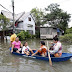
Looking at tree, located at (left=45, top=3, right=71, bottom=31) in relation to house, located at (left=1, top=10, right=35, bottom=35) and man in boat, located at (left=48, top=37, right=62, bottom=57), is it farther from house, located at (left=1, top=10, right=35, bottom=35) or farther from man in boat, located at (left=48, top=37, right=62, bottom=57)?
man in boat, located at (left=48, top=37, right=62, bottom=57)

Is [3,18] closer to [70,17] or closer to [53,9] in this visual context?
[53,9]

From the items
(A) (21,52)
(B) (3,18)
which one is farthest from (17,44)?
(B) (3,18)

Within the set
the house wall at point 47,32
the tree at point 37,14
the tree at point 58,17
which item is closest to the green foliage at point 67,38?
the house wall at point 47,32

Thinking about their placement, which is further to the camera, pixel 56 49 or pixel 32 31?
pixel 32 31

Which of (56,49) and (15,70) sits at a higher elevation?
(56,49)

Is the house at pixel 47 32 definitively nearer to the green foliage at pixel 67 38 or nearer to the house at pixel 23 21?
the green foliage at pixel 67 38

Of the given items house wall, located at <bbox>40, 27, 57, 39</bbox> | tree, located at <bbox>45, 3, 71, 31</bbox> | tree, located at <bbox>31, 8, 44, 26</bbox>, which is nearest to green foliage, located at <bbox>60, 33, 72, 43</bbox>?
house wall, located at <bbox>40, 27, 57, 39</bbox>

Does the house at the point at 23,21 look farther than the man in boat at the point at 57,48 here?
Yes

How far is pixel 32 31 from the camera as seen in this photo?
85.5 feet

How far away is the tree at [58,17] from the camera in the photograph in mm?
24077

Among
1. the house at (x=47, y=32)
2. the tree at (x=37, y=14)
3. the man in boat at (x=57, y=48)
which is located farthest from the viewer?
the tree at (x=37, y=14)

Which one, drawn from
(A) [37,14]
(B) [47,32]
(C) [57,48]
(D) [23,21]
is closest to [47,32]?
(B) [47,32]

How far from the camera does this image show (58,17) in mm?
24359

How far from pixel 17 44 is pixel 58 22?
63.7 feet
